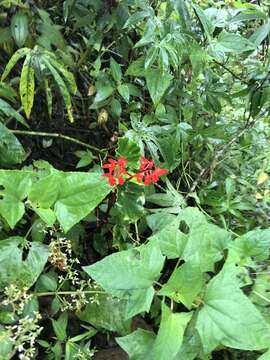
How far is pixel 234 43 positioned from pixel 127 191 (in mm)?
415

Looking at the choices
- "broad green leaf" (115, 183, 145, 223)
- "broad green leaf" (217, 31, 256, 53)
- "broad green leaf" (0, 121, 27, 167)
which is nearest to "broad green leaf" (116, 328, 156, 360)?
"broad green leaf" (115, 183, 145, 223)

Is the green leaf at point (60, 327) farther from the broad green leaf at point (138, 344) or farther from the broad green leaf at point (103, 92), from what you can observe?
the broad green leaf at point (103, 92)

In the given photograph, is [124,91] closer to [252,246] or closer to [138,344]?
[252,246]

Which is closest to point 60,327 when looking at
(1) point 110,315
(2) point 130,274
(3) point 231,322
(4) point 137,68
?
(1) point 110,315

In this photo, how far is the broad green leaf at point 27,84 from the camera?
0.85 m

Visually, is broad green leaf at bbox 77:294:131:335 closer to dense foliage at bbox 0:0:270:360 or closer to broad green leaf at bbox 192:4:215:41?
dense foliage at bbox 0:0:270:360

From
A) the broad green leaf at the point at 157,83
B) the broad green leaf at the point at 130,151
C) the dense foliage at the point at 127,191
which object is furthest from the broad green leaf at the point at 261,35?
the broad green leaf at the point at 130,151

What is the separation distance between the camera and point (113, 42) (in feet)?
3.59

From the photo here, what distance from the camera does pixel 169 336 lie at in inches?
25.9

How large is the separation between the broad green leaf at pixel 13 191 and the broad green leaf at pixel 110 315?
0.87 ft

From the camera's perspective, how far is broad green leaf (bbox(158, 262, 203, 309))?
67cm

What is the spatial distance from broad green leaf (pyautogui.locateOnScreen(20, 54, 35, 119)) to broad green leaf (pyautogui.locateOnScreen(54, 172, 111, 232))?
21 centimetres

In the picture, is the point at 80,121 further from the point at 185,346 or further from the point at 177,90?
the point at 185,346

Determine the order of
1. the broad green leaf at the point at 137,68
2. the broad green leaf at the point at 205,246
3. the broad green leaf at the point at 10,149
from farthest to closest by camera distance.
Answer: the broad green leaf at the point at 137,68, the broad green leaf at the point at 10,149, the broad green leaf at the point at 205,246
